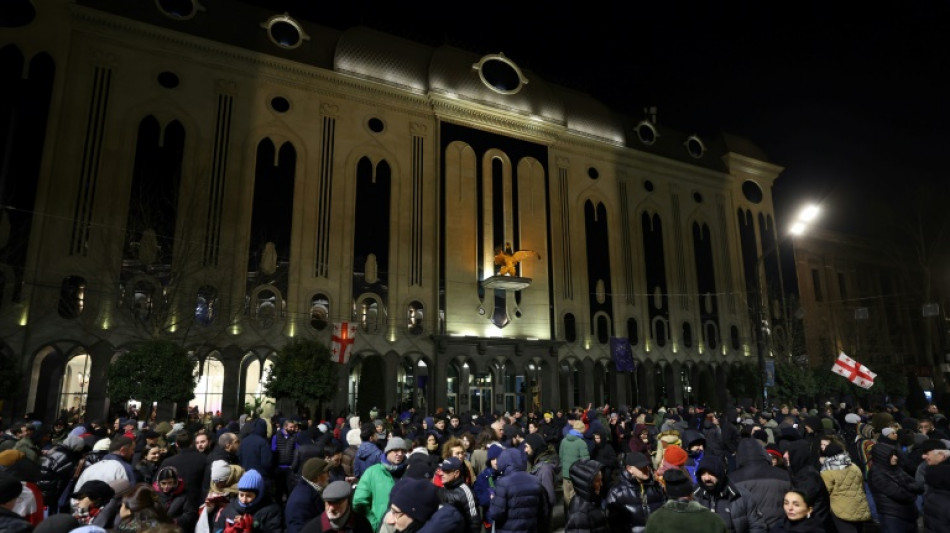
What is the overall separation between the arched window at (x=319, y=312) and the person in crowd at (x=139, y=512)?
24.3 metres

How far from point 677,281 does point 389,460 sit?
38.2 metres

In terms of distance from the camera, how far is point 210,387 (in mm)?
27062

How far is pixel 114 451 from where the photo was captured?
293 inches

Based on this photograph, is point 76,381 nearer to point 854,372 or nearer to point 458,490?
point 458,490

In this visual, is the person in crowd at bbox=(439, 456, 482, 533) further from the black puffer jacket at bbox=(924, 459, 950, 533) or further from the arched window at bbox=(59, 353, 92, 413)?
the arched window at bbox=(59, 353, 92, 413)

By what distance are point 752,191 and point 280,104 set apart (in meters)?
36.8

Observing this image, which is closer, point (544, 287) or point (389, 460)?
point (389, 460)

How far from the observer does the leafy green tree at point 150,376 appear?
2012 cm

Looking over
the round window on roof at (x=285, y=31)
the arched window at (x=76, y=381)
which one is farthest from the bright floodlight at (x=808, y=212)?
the arched window at (x=76, y=381)

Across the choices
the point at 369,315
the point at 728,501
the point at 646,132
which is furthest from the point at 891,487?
the point at 646,132

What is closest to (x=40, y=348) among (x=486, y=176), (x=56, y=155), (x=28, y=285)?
(x=28, y=285)

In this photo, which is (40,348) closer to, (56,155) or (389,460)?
(56,155)

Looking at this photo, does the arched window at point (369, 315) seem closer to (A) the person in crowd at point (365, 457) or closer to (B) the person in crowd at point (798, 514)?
(A) the person in crowd at point (365, 457)

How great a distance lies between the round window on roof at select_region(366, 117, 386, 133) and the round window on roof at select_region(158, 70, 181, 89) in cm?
947
